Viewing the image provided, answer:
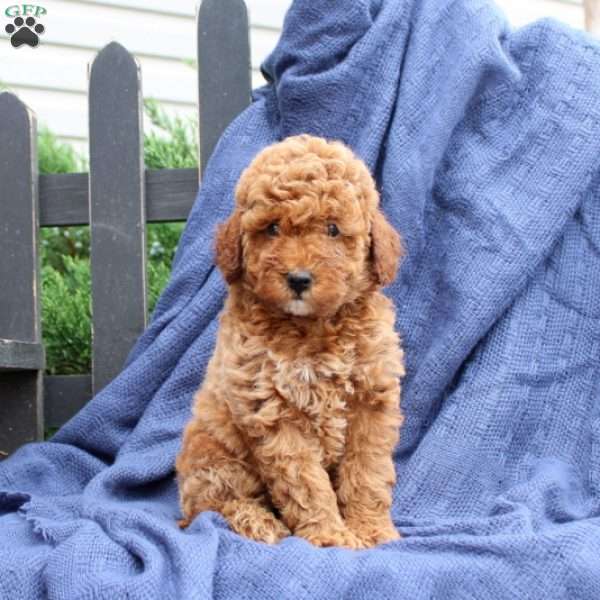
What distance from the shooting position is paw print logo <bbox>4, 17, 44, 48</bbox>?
654cm

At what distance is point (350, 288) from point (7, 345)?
1.66m

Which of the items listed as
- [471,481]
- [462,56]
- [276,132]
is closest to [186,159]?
[276,132]

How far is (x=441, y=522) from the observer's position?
305 centimetres

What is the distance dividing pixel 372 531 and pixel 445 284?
121 cm

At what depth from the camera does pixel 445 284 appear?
3715 mm

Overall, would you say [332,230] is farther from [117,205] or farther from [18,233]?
[18,233]

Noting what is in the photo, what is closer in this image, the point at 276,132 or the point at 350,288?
the point at 350,288

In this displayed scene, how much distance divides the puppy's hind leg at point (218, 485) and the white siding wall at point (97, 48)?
4.55 meters

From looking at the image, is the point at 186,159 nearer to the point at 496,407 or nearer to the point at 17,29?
the point at 17,29

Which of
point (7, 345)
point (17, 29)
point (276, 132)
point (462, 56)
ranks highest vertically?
→ point (17, 29)

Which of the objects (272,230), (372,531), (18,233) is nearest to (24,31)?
(18,233)

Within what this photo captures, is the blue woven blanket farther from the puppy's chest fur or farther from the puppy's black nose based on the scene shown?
the puppy's black nose

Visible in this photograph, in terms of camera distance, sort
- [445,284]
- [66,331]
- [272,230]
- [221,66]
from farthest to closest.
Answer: [66,331] < [221,66] < [445,284] < [272,230]

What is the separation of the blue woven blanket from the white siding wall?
3.37 meters
